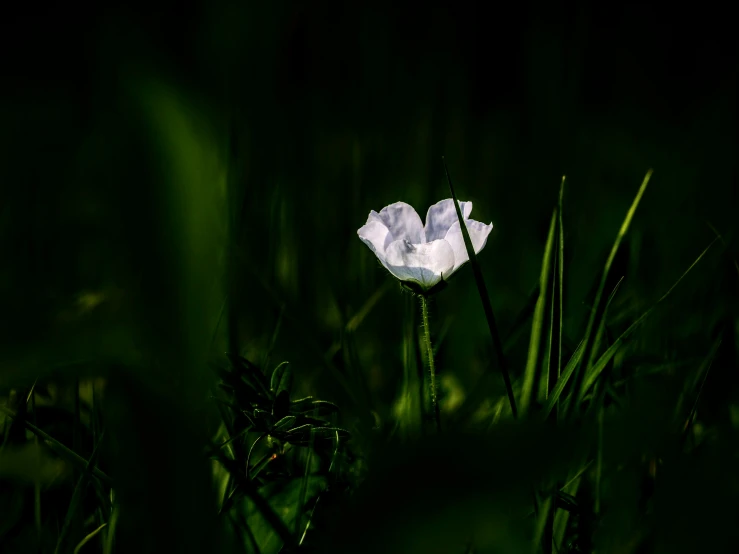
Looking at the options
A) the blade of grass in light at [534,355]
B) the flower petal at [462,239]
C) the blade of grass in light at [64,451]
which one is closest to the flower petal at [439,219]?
the flower petal at [462,239]

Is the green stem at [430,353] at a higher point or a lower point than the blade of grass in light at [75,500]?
higher

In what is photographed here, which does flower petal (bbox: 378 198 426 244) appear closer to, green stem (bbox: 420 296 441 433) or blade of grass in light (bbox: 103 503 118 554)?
green stem (bbox: 420 296 441 433)

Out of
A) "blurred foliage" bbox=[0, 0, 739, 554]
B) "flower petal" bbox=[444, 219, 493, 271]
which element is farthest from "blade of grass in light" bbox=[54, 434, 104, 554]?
"flower petal" bbox=[444, 219, 493, 271]

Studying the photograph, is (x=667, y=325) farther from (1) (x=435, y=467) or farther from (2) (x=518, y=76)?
(2) (x=518, y=76)

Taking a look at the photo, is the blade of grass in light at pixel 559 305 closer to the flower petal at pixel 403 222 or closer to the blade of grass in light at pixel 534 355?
the blade of grass in light at pixel 534 355

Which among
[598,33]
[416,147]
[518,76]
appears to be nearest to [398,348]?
[416,147]

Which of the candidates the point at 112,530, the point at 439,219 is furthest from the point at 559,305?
the point at 112,530
